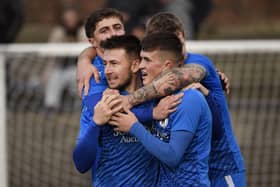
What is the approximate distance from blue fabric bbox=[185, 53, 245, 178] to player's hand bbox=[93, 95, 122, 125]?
669mm

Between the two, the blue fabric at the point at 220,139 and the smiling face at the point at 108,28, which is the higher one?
the smiling face at the point at 108,28

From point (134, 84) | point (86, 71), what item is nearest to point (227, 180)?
point (134, 84)

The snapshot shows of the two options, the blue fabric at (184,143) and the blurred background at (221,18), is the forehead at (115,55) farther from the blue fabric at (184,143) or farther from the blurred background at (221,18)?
the blurred background at (221,18)

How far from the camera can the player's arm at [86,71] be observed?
4.68 meters

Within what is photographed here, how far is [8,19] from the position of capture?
9.62 m

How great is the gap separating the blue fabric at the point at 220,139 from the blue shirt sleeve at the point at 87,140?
26.7 inches

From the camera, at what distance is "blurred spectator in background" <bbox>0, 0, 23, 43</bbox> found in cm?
958

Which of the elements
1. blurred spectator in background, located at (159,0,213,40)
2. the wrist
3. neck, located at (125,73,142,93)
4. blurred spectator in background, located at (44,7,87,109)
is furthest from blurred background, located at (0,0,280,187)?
the wrist

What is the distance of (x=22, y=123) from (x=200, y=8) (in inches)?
111

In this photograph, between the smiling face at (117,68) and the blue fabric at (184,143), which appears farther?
the smiling face at (117,68)

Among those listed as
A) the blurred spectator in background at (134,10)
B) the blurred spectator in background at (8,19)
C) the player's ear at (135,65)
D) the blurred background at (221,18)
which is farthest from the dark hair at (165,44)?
the blurred background at (221,18)

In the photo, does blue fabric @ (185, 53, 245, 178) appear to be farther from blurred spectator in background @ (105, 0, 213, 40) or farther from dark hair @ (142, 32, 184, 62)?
blurred spectator in background @ (105, 0, 213, 40)

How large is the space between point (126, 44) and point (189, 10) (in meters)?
5.36

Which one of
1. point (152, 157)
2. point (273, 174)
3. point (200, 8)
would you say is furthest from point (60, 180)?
point (152, 157)
